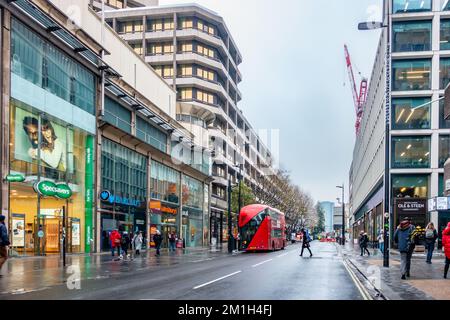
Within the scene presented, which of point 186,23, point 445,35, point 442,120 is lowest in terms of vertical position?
point 442,120

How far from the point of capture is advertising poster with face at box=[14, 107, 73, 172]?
95.7 ft

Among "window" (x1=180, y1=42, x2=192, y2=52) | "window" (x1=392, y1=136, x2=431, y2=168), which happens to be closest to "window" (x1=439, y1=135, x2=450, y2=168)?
"window" (x1=392, y1=136, x2=431, y2=168)

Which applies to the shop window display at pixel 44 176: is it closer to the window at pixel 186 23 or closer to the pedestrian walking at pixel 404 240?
the pedestrian walking at pixel 404 240

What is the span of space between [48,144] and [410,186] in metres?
37.5

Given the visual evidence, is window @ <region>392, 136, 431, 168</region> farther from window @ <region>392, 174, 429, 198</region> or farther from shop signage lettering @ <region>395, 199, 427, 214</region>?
shop signage lettering @ <region>395, 199, 427, 214</region>

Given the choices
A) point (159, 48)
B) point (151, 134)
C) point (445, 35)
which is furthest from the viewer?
point (159, 48)

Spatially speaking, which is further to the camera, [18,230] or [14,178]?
[18,230]

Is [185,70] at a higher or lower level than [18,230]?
higher

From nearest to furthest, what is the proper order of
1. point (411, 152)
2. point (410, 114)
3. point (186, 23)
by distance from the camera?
point (410, 114), point (411, 152), point (186, 23)

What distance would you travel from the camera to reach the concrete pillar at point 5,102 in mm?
27094

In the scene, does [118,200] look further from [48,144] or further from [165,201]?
[165,201]

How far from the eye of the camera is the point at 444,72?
55406 millimetres

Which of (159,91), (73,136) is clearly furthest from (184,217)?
(73,136)

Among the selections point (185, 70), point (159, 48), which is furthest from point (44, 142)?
point (159, 48)
